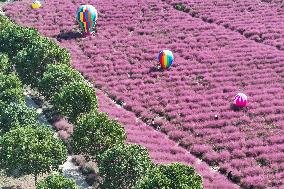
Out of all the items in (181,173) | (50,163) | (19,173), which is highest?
(181,173)

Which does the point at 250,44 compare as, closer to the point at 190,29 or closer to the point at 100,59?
the point at 190,29

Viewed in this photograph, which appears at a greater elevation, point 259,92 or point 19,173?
point 259,92

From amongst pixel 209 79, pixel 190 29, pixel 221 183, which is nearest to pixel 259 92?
pixel 209 79

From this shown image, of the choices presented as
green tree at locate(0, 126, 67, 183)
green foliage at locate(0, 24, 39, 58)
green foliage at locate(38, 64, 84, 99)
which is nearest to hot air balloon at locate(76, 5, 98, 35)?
green foliage at locate(0, 24, 39, 58)

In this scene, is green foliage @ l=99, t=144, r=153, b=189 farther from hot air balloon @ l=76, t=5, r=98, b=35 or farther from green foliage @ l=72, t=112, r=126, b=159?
hot air balloon @ l=76, t=5, r=98, b=35

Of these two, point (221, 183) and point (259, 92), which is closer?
point (221, 183)

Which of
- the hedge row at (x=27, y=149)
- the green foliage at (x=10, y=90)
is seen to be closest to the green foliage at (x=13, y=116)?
the hedge row at (x=27, y=149)
